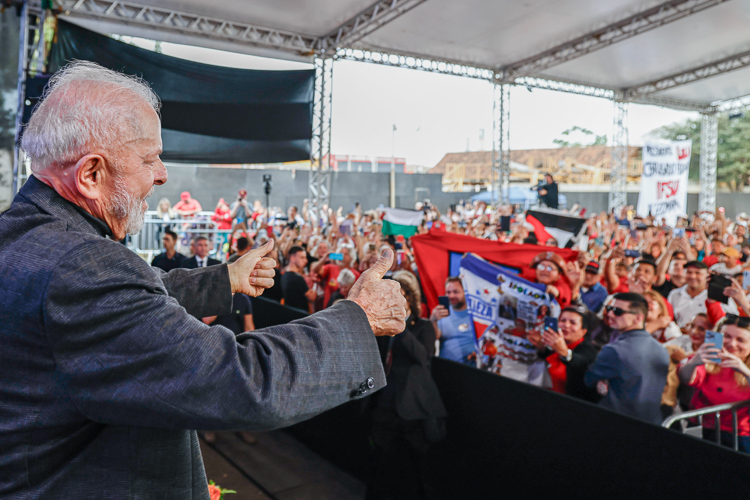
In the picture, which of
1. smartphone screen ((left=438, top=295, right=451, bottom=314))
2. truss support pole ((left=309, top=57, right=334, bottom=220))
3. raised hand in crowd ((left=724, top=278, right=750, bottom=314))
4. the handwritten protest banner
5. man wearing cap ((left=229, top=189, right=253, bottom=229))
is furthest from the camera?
the handwritten protest banner

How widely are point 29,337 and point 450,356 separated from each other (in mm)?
4188

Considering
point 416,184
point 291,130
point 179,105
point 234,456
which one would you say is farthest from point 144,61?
point 416,184

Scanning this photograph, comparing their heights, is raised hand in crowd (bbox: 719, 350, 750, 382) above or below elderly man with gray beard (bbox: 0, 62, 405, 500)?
below

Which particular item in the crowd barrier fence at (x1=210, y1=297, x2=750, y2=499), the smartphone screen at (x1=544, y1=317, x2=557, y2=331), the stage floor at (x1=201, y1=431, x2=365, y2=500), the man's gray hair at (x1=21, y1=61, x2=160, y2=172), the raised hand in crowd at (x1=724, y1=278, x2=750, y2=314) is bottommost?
the stage floor at (x1=201, y1=431, x2=365, y2=500)

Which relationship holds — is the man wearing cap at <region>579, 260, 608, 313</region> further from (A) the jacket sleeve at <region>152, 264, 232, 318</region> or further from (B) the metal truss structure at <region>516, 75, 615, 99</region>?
(B) the metal truss structure at <region>516, 75, 615, 99</region>

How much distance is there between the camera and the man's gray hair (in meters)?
0.96

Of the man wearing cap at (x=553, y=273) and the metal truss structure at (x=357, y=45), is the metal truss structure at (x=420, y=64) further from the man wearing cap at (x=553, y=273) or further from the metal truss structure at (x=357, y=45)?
the man wearing cap at (x=553, y=273)

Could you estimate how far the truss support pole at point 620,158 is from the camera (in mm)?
16944

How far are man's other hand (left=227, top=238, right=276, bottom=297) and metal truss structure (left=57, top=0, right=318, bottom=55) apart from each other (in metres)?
8.59

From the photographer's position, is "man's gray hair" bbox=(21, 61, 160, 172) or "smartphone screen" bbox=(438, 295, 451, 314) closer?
"man's gray hair" bbox=(21, 61, 160, 172)

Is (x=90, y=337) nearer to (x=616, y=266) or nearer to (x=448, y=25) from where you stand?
(x=616, y=266)

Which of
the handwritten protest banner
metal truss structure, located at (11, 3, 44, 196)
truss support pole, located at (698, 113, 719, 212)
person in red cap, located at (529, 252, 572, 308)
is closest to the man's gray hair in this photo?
person in red cap, located at (529, 252, 572, 308)

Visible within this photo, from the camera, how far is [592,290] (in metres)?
5.93

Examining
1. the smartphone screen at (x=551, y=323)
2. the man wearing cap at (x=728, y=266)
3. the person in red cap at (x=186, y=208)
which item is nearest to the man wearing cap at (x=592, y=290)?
the man wearing cap at (x=728, y=266)
